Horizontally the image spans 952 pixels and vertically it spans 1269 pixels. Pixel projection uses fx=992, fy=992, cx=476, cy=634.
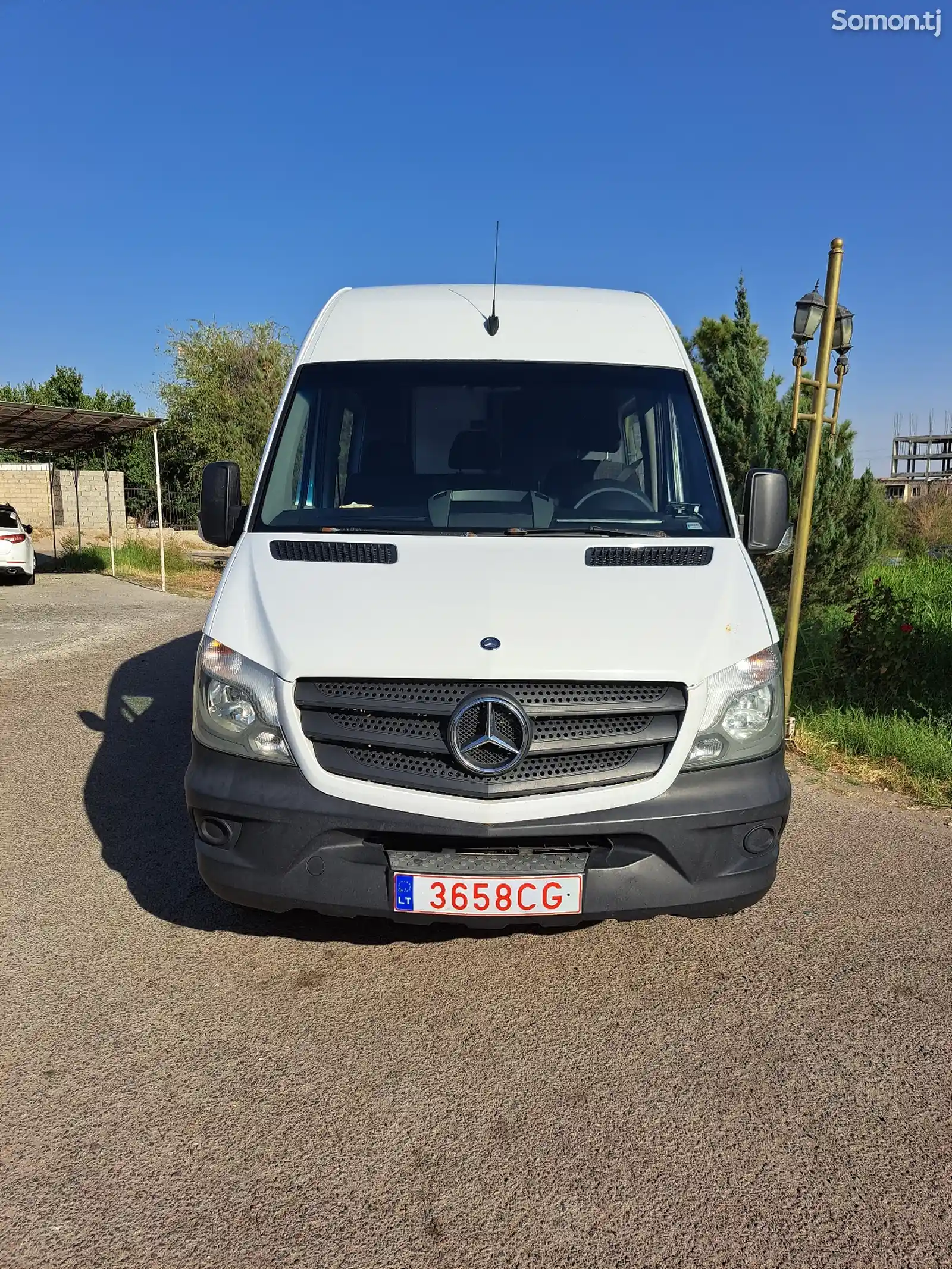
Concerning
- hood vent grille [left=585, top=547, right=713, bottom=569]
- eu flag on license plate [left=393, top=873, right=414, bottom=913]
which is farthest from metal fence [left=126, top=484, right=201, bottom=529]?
eu flag on license plate [left=393, top=873, right=414, bottom=913]

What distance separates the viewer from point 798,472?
11.1 meters

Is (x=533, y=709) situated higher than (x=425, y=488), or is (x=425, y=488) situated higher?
(x=425, y=488)

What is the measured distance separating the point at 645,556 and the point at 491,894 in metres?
1.34

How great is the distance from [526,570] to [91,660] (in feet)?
24.7

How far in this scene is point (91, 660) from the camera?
977 cm

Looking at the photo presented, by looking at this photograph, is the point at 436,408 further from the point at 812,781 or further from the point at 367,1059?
the point at 812,781

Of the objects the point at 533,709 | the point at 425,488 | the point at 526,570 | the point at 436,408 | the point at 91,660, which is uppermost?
the point at 436,408

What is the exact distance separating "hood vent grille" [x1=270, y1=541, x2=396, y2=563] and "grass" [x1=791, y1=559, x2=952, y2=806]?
3637mm

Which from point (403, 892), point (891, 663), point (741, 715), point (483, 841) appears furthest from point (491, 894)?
point (891, 663)

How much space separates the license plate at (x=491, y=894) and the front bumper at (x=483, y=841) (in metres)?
0.04

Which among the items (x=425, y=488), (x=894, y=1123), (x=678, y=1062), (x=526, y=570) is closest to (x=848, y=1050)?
(x=894, y=1123)

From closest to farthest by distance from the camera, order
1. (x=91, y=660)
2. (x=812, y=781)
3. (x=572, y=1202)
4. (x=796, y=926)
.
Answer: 1. (x=572, y=1202)
2. (x=796, y=926)
3. (x=812, y=781)
4. (x=91, y=660)

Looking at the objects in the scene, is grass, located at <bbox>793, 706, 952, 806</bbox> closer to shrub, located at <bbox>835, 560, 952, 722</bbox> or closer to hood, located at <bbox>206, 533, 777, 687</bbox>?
shrub, located at <bbox>835, 560, 952, 722</bbox>

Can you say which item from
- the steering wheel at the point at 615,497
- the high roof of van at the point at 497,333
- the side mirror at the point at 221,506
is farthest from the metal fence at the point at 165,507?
the steering wheel at the point at 615,497
